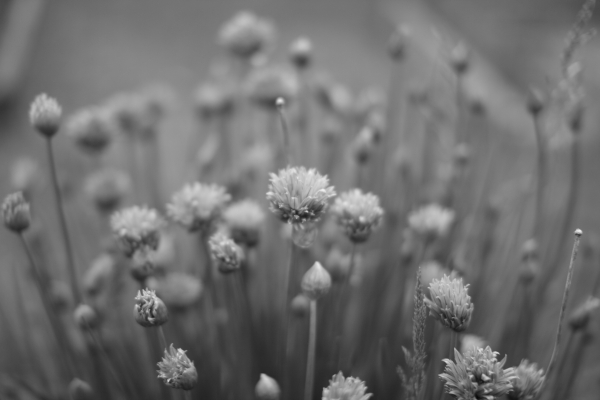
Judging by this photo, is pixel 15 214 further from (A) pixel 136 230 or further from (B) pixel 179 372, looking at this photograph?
(B) pixel 179 372

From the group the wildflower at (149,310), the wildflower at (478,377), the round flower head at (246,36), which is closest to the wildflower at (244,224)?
the wildflower at (149,310)

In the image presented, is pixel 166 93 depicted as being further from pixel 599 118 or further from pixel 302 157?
pixel 599 118

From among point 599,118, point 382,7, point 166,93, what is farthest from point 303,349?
point 382,7

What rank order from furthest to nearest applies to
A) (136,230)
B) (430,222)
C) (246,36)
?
(246,36) < (430,222) < (136,230)

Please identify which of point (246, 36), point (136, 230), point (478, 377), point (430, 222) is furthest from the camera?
point (246, 36)

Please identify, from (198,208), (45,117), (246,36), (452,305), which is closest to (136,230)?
(198,208)

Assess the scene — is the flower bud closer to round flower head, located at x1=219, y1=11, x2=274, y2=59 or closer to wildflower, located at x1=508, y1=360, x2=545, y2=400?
wildflower, located at x1=508, y1=360, x2=545, y2=400
